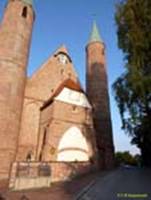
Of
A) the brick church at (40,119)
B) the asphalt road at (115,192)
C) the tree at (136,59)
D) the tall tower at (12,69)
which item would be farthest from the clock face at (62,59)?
the asphalt road at (115,192)

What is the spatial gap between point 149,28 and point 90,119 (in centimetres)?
1269

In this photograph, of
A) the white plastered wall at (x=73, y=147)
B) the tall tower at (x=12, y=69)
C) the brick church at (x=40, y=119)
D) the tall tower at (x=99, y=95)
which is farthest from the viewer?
the tall tower at (x=99, y=95)

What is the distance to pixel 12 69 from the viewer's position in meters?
19.8

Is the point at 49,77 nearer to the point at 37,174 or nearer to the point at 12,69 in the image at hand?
the point at 12,69

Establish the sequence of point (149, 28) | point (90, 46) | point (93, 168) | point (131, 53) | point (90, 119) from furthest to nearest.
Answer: point (90, 46), point (90, 119), point (93, 168), point (131, 53), point (149, 28)

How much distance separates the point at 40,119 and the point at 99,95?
9442 mm

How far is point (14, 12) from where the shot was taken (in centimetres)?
2245

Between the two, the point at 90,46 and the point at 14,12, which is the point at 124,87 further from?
the point at 90,46

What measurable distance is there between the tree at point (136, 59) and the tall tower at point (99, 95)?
12.3 metres

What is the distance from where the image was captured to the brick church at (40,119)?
1686 cm

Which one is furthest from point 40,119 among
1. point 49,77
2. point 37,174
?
point 37,174

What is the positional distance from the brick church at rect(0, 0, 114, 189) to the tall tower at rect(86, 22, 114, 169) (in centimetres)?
12

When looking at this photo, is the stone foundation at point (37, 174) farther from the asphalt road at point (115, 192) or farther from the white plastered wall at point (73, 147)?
the white plastered wall at point (73, 147)

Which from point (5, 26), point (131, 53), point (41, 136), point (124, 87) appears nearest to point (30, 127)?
point (41, 136)
